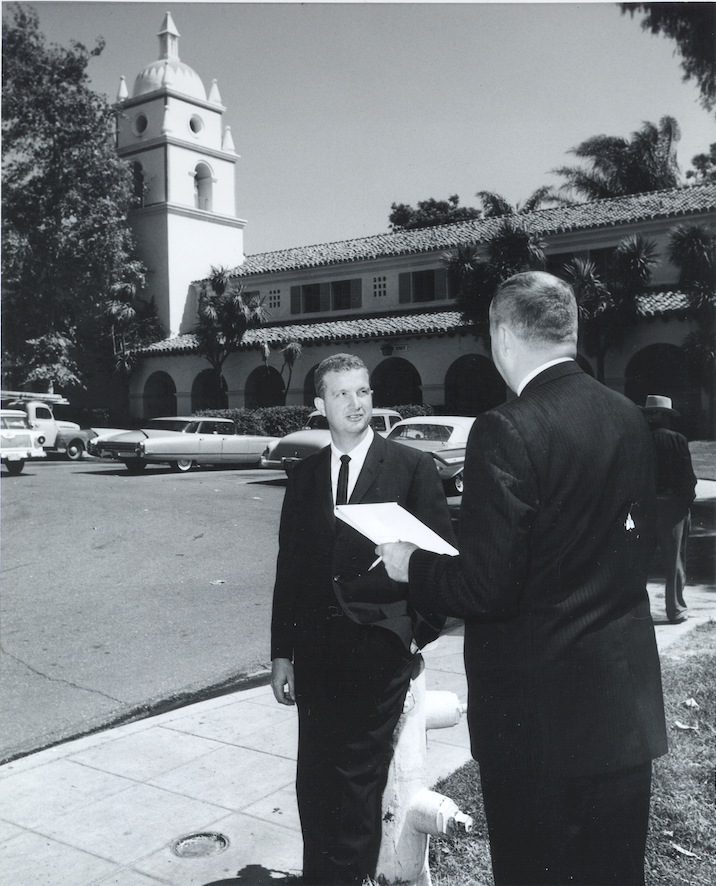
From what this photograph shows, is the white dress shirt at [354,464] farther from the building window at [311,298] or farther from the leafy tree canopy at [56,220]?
the leafy tree canopy at [56,220]

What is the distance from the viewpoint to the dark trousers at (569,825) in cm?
190

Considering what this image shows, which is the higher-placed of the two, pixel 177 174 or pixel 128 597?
pixel 177 174

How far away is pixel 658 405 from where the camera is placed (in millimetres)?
4445

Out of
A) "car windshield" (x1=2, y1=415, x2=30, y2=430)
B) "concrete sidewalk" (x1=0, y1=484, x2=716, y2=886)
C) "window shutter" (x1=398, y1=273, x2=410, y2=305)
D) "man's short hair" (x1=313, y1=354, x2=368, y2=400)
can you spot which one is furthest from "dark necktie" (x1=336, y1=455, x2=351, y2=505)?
"car windshield" (x1=2, y1=415, x2=30, y2=430)

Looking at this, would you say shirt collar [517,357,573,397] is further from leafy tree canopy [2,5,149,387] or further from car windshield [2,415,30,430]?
car windshield [2,415,30,430]

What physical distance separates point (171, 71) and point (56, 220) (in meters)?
5.70

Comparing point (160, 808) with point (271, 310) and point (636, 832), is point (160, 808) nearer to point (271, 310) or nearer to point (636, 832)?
point (636, 832)

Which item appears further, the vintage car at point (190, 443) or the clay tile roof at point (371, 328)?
the vintage car at point (190, 443)

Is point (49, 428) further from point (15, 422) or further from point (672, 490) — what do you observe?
point (672, 490)

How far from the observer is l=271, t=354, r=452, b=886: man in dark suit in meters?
2.57

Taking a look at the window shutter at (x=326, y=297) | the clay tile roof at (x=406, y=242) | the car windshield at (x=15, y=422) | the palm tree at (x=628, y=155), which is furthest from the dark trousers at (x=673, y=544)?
the car windshield at (x=15, y=422)

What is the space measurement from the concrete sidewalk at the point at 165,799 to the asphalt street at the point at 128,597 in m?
0.51

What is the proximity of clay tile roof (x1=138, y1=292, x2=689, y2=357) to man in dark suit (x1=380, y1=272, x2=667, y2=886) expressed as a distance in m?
2.17

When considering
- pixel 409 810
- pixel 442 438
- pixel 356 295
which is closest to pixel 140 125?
pixel 356 295
